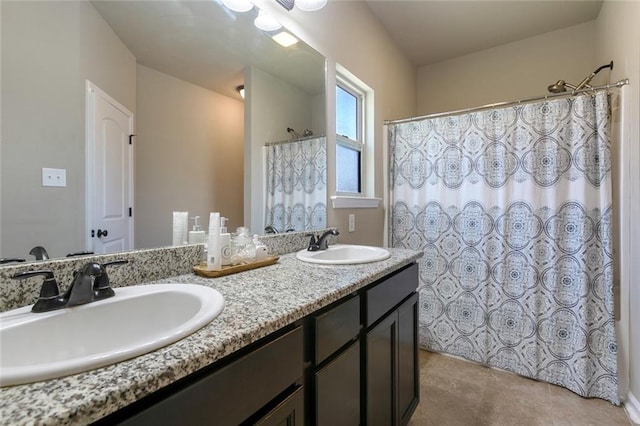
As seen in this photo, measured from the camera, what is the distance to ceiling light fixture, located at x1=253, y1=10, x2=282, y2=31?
1441mm

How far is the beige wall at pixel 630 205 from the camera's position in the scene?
5.30ft

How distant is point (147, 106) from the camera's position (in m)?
1.06

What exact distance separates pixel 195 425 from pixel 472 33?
3411mm

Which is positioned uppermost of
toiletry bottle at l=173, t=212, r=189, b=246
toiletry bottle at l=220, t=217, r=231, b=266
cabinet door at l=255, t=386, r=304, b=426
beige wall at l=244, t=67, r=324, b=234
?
beige wall at l=244, t=67, r=324, b=234

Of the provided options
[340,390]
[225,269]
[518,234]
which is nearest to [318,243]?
[225,269]

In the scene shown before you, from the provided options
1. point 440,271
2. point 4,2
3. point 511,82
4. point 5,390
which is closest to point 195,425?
point 5,390

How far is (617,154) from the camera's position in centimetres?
177

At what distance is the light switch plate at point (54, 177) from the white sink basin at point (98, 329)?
0.32 metres

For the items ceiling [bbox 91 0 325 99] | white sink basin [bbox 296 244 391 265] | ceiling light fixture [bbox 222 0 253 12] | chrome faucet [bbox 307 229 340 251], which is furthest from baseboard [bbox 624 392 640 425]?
ceiling light fixture [bbox 222 0 253 12]

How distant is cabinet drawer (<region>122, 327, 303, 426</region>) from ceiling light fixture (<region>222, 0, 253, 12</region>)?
1364 millimetres

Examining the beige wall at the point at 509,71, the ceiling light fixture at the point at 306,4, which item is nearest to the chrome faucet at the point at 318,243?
the ceiling light fixture at the point at 306,4

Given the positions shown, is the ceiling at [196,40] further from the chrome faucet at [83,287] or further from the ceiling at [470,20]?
the ceiling at [470,20]

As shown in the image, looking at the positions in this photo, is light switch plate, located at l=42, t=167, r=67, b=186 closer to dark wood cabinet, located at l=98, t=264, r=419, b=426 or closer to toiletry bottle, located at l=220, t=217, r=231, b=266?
toiletry bottle, located at l=220, t=217, r=231, b=266

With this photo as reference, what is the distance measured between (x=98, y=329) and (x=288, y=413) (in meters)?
0.50
